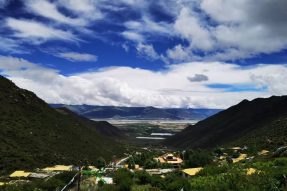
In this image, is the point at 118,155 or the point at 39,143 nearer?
the point at 39,143

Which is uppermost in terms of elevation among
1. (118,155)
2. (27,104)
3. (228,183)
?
(27,104)

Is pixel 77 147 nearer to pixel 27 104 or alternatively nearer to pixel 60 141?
pixel 60 141

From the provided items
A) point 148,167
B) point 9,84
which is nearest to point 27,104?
point 9,84

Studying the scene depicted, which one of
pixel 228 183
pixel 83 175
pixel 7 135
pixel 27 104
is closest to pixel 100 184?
pixel 83 175

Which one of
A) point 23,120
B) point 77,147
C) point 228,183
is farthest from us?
point 77,147

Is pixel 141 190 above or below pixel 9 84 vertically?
below

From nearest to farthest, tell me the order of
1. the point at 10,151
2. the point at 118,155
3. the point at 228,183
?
the point at 228,183, the point at 10,151, the point at 118,155

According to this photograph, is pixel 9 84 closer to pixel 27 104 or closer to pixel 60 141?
pixel 27 104
